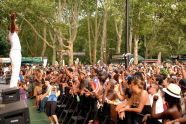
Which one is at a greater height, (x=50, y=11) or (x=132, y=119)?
(x=50, y=11)

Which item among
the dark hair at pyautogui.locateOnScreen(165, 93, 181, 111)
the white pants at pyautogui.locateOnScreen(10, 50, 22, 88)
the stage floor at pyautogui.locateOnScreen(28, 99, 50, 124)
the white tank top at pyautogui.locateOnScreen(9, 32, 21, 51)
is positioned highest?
the white tank top at pyautogui.locateOnScreen(9, 32, 21, 51)

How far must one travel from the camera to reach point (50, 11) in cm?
3078

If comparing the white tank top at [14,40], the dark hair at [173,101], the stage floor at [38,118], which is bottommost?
the stage floor at [38,118]

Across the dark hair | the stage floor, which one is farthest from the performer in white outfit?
the stage floor

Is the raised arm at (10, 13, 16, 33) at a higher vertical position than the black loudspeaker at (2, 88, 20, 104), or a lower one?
higher

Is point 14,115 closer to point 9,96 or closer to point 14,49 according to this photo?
point 9,96

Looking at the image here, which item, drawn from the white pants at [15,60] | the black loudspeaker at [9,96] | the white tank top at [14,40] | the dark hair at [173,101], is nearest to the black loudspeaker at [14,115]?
the black loudspeaker at [9,96]

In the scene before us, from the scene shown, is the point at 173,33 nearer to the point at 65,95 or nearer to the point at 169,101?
the point at 65,95

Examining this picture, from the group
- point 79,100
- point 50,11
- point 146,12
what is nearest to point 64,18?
point 50,11

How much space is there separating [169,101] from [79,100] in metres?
5.76

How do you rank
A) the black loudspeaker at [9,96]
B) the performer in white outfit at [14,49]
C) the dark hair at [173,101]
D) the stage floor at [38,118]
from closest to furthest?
1. the dark hair at [173,101]
2. the black loudspeaker at [9,96]
3. the performer in white outfit at [14,49]
4. the stage floor at [38,118]

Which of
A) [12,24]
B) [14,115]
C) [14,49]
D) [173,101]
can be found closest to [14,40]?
[14,49]

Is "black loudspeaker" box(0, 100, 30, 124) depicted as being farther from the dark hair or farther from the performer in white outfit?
the dark hair

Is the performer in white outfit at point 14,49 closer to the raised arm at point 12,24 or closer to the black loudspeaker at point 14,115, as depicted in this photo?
the raised arm at point 12,24
